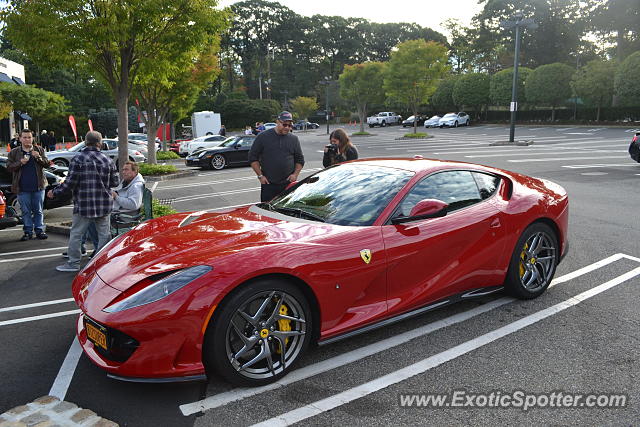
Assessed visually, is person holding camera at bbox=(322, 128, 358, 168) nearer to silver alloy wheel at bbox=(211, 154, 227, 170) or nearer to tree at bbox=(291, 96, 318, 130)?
silver alloy wheel at bbox=(211, 154, 227, 170)

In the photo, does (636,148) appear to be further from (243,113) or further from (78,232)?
(243,113)

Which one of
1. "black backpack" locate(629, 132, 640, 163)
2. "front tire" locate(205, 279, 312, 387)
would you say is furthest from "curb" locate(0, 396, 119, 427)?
"black backpack" locate(629, 132, 640, 163)

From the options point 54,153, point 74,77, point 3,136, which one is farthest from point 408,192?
point 74,77

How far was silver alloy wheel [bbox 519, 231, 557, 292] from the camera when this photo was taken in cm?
472

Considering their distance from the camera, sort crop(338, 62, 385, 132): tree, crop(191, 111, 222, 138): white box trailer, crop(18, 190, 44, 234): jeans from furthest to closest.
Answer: crop(338, 62, 385, 132): tree < crop(191, 111, 222, 138): white box trailer < crop(18, 190, 44, 234): jeans

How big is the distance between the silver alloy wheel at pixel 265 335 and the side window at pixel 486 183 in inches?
85.3

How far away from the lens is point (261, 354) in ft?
10.7

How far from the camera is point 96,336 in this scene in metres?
3.12

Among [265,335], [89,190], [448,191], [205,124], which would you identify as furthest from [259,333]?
[205,124]

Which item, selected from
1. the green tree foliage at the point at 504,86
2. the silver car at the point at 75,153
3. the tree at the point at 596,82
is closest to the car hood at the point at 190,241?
the silver car at the point at 75,153

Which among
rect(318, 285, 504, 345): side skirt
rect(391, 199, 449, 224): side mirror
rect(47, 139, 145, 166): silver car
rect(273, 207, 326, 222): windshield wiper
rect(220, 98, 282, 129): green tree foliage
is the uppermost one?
rect(220, 98, 282, 129): green tree foliage

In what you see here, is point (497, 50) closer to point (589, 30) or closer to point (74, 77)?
point (589, 30)

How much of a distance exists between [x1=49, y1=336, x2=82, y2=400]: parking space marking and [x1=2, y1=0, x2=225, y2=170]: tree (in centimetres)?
656

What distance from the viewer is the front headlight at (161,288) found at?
2988 mm
